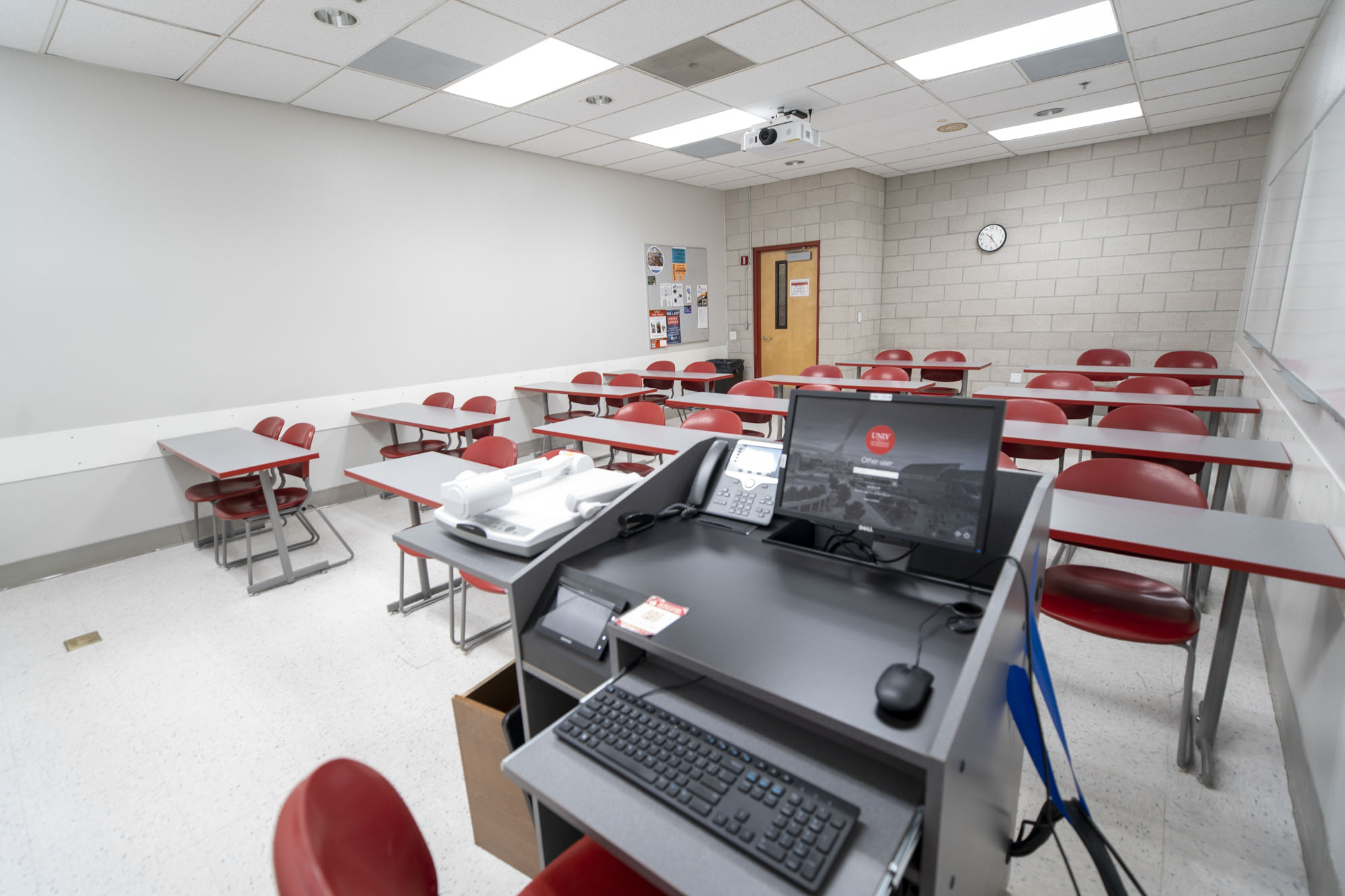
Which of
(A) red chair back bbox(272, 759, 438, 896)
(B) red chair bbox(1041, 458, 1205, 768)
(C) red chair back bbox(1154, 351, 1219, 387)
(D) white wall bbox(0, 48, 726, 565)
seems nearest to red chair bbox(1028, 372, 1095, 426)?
(C) red chair back bbox(1154, 351, 1219, 387)

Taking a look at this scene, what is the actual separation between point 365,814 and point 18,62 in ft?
15.6

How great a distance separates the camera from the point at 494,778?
4.85 ft

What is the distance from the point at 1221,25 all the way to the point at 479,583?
5.03 metres

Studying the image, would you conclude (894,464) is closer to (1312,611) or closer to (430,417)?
(1312,611)

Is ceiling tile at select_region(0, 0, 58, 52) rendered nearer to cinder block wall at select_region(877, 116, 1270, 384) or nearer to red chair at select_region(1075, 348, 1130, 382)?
cinder block wall at select_region(877, 116, 1270, 384)

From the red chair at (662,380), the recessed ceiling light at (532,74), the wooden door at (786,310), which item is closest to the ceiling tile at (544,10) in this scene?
the recessed ceiling light at (532,74)

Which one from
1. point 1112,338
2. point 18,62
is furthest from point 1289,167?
point 18,62

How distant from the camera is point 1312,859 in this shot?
146cm

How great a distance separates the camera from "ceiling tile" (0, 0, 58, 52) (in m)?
2.74

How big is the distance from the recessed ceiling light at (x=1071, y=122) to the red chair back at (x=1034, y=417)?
3314mm

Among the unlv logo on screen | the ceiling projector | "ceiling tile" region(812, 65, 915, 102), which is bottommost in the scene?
the unlv logo on screen

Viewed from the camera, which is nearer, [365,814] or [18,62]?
[365,814]

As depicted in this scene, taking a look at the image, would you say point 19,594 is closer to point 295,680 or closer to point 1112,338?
point 295,680

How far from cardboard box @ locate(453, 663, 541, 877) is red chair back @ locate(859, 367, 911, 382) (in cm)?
454
